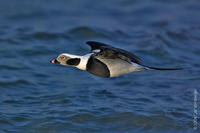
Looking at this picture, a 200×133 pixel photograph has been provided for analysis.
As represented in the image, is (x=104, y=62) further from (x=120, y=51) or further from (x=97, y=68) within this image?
(x=120, y=51)

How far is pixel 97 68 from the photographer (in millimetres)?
7180

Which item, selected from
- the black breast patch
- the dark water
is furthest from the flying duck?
the dark water

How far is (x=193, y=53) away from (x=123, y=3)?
199 inches

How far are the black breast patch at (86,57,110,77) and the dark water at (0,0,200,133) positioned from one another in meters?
0.74

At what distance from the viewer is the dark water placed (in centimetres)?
733

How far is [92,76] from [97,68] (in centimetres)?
227

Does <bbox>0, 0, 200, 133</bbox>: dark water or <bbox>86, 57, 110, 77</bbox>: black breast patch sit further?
<bbox>0, 0, 200, 133</bbox>: dark water

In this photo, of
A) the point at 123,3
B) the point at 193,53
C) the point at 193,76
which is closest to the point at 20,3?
the point at 123,3

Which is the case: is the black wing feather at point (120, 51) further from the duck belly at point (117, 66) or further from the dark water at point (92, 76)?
the dark water at point (92, 76)

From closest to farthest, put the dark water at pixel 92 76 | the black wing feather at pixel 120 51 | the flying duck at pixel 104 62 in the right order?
the black wing feather at pixel 120 51 → the flying duck at pixel 104 62 → the dark water at pixel 92 76

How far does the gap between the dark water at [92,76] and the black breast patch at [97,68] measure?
29.0 inches

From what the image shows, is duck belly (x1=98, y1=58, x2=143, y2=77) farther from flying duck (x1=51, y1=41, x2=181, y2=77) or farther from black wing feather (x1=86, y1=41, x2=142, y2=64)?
black wing feather (x1=86, y1=41, x2=142, y2=64)

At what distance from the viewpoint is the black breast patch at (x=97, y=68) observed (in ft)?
23.5

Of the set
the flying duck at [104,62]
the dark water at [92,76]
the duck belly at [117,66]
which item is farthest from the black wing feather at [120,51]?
the dark water at [92,76]
